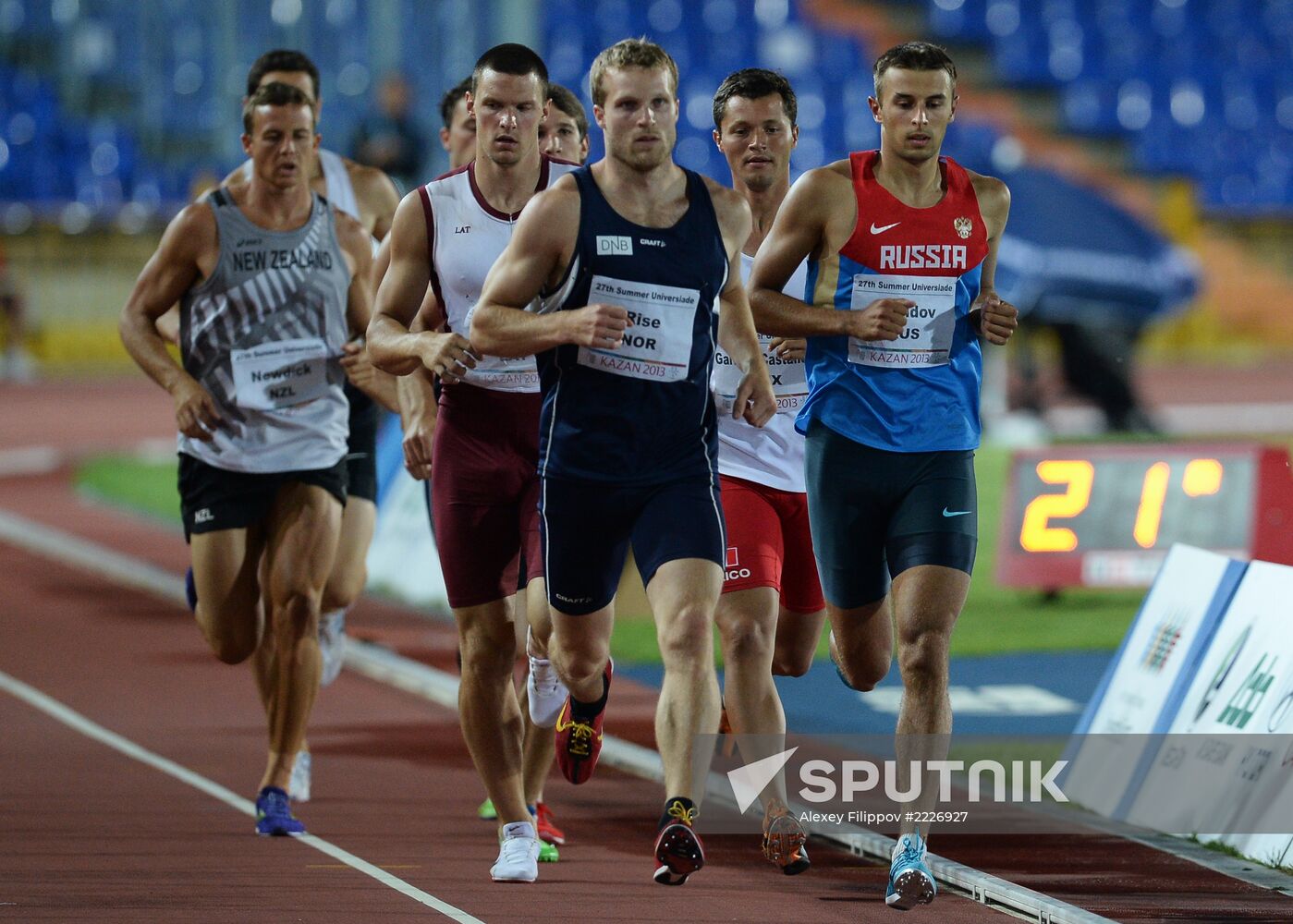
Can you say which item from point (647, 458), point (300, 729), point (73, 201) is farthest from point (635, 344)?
point (73, 201)

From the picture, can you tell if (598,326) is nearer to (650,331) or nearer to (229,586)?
(650,331)

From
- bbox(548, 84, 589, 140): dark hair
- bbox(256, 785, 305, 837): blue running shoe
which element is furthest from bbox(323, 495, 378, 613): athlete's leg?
bbox(548, 84, 589, 140): dark hair

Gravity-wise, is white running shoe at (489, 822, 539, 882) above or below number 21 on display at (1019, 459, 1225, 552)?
below

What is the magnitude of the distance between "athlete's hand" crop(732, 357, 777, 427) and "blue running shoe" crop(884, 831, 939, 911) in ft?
3.97

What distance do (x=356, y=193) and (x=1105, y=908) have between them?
4181mm

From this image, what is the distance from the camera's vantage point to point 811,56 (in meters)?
31.4

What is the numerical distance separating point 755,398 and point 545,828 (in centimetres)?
172

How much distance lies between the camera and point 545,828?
21.5 ft

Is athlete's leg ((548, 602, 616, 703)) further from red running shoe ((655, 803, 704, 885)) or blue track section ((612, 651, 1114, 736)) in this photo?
blue track section ((612, 651, 1114, 736))

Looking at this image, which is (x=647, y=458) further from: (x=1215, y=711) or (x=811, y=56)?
(x=811, y=56)

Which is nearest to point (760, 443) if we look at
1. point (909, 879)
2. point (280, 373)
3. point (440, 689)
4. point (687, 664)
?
point (687, 664)

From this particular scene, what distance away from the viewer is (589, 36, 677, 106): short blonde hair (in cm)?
530

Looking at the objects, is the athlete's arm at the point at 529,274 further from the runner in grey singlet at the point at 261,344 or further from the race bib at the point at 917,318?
the runner in grey singlet at the point at 261,344

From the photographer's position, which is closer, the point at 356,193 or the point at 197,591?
the point at 197,591
